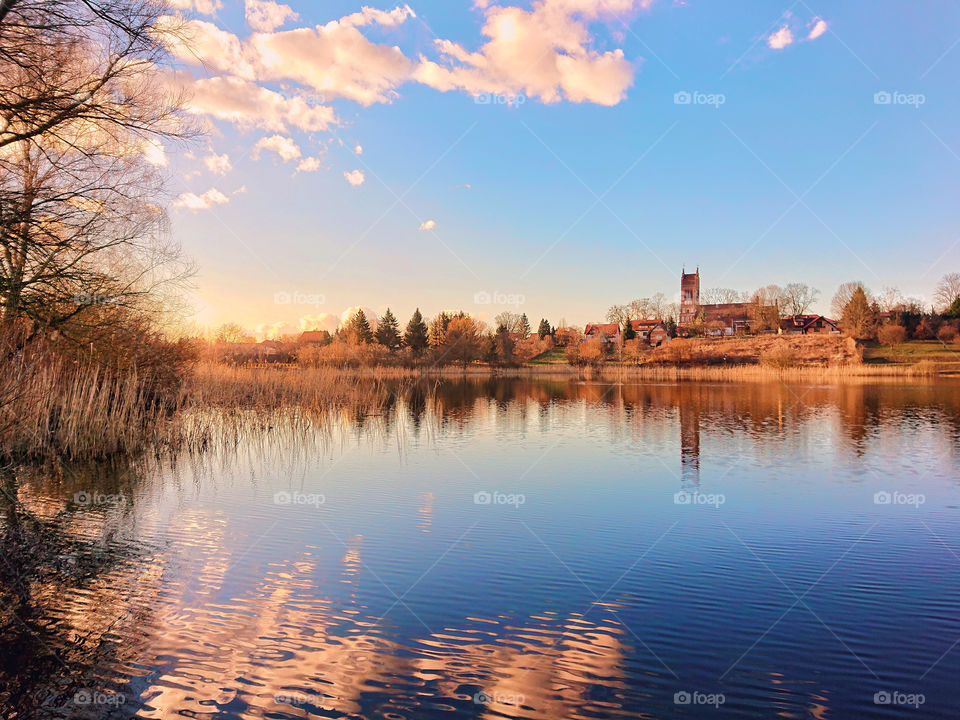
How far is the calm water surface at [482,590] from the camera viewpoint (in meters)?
3.94

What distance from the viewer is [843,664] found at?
438cm

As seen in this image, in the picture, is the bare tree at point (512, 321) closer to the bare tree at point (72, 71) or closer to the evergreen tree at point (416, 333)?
the evergreen tree at point (416, 333)

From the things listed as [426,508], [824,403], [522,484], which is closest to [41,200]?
[426,508]
